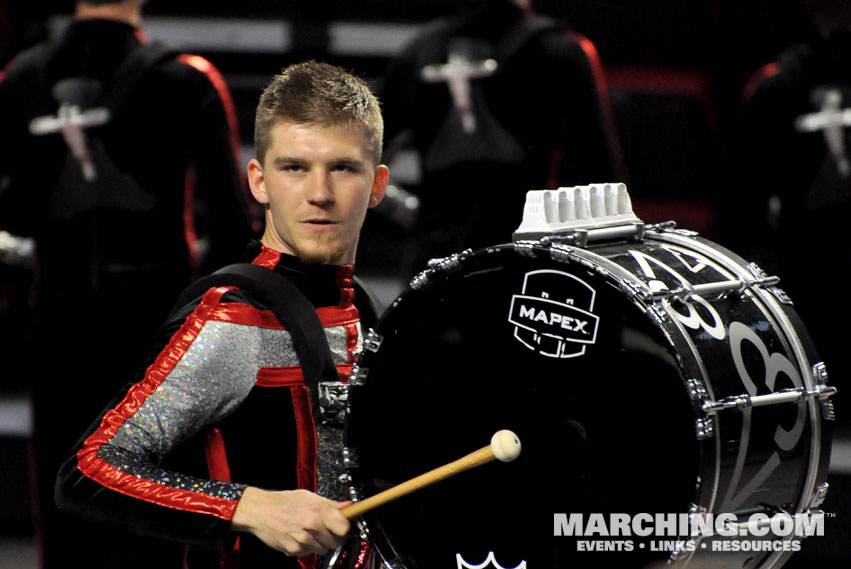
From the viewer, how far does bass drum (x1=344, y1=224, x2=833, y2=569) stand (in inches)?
63.8

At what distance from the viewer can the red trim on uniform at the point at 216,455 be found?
171 cm

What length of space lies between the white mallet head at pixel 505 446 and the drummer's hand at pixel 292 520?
22 centimetres

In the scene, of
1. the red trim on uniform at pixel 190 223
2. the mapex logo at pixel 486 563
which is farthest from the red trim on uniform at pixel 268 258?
the red trim on uniform at pixel 190 223

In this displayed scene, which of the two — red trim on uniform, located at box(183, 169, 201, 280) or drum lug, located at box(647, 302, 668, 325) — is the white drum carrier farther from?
red trim on uniform, located at box(183, 169, 201, 280)

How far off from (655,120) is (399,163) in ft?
3.50

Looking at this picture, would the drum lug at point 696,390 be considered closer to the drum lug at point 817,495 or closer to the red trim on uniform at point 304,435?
the drum lug at point 817,495

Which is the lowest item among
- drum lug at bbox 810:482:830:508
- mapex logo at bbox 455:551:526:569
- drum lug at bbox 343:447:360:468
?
mapex logo at bbox 455:551:526:569

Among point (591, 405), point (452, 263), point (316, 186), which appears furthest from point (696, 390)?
point (316, 186)

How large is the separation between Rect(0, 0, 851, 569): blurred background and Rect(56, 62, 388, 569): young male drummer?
262 cm

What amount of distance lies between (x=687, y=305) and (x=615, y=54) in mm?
3180

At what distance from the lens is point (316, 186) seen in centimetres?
170

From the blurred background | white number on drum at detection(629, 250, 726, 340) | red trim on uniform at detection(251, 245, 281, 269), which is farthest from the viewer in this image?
the blurred background

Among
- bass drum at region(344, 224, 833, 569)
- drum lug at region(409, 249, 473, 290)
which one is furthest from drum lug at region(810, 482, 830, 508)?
drum lug at region(409, 249, 473, 290)

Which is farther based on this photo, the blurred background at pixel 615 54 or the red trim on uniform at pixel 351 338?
the blurred background at pixel 615 54
